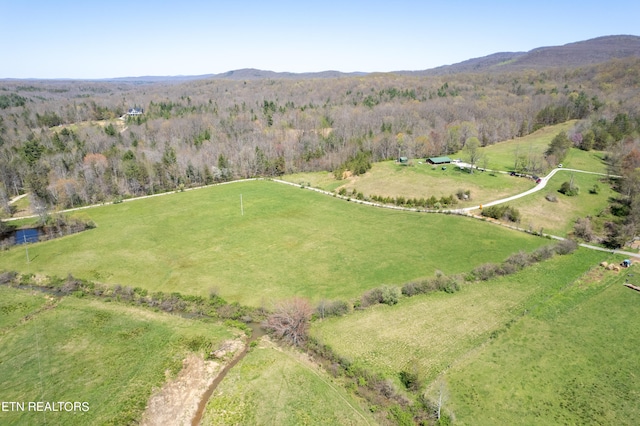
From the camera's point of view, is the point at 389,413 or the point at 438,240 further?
the point at 438,240

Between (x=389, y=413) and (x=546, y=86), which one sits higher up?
(x=546, y=86)

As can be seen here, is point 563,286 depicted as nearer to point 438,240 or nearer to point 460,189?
point 438,240

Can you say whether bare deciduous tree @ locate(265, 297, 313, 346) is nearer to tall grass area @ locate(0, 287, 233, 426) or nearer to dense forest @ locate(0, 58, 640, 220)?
tall grass area @ locate(0, 287, 233, 426)

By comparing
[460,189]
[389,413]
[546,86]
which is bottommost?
[389,413]

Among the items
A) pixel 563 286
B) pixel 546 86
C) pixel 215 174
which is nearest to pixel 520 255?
pixel 563 286

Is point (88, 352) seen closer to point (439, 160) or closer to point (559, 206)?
point (559, 206)

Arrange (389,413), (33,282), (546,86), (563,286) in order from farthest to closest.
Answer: (546,86), (33,282), (563,286), (389,413)

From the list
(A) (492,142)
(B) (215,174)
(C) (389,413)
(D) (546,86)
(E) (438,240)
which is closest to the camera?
(C) (389,413)
